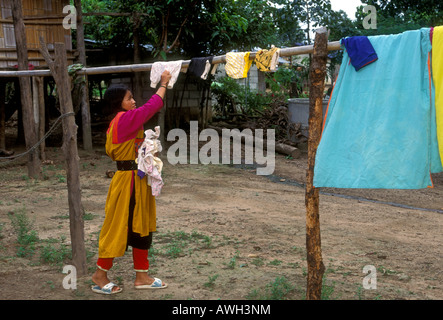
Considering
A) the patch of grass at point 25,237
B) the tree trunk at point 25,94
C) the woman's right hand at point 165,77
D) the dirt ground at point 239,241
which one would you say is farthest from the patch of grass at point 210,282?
the tree trunk at point 25,94

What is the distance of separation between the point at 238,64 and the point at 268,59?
1.00 feet

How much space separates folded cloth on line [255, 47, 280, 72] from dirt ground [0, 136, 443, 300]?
72.5 inches

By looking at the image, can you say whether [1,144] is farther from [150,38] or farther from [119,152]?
[119,152]

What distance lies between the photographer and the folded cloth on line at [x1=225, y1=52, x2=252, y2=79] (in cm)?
416

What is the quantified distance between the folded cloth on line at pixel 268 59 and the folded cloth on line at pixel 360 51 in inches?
27.0

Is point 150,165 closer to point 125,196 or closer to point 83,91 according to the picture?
point 125,196

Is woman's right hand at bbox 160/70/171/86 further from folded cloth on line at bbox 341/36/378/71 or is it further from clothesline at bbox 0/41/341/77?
folded cloth on line at bbox 341/36/378/71

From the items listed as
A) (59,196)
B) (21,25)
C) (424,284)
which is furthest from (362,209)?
(21,25)

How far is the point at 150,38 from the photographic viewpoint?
42.3 ft

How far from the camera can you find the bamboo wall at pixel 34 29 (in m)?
10.2

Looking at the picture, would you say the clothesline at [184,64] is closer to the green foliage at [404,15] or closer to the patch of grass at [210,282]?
the patch of grass at [210,282]

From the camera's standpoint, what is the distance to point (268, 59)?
4000mm

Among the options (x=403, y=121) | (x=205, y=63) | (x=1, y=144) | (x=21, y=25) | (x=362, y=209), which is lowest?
(x=362, y=209)
